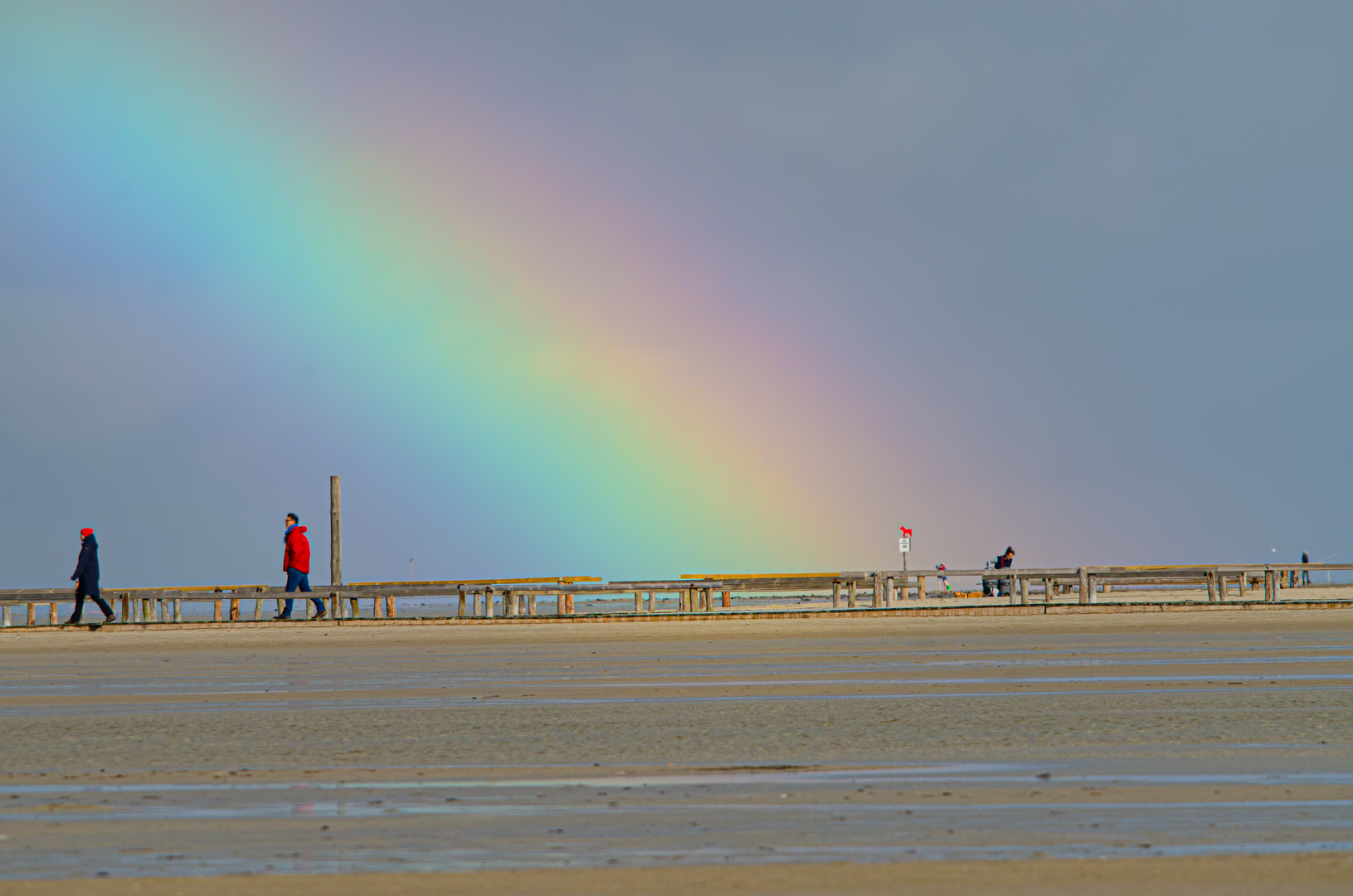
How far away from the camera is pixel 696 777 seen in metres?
6.74

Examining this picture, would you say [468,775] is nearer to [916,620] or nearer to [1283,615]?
[916,620]

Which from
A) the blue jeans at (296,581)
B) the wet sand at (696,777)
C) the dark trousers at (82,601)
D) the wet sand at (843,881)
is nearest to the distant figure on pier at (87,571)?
the dark trousers at (82,601)

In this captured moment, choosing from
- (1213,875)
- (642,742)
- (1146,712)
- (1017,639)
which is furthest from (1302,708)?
(1017,639)

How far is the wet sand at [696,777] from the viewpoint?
4.81 meters

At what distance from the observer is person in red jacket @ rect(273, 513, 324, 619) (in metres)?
28.0

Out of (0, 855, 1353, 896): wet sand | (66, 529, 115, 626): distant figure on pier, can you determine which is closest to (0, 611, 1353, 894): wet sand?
(0, 855, 1353, 896): wet sand

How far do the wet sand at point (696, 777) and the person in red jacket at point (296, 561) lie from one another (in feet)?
45.1

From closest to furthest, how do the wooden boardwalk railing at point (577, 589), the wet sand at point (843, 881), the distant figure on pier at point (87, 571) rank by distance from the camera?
1. the wet sand at point (843, 881)
2. the distant figure on pier at point (87, 571)
3. the wooden boardwalk railing at point (577, 589)

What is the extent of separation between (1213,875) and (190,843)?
3.93m

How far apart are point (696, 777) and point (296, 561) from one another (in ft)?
75.8

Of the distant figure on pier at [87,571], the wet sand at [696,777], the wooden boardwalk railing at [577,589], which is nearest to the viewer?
the wet sand at [696,777]

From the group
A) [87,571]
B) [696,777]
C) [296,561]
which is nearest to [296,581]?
[296,561]

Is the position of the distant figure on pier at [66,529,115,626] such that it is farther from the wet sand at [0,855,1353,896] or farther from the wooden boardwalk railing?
the wet sand at [0,855,1353,896]

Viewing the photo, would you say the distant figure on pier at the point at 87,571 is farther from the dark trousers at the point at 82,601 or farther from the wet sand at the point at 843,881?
the wet sand at the point at 843,881
